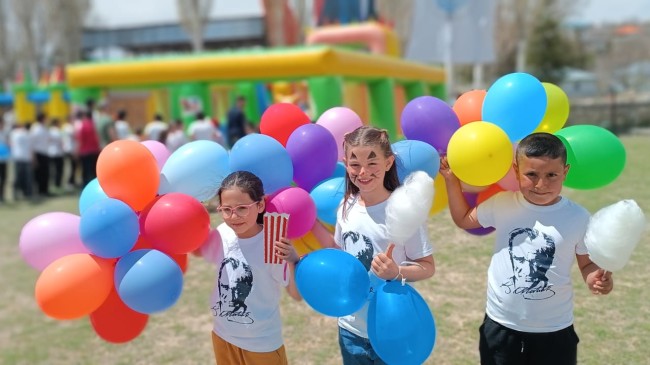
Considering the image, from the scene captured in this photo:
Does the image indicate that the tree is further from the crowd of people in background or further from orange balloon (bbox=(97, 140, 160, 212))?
orange balloon (bbox=(97, 140, 160, 212))

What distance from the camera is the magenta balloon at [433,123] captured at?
2.55 metres

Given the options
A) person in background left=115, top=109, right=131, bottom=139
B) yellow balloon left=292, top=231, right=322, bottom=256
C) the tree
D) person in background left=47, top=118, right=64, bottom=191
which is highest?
the tree

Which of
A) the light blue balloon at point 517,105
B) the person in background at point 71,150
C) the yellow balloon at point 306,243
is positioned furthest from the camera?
the person in background at point 71,150

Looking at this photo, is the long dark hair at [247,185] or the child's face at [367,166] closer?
the child's face at [367,166]

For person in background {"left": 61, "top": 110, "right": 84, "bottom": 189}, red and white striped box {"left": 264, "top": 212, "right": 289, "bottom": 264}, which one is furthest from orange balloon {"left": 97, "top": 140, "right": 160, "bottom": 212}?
person in background {"left": 61, "top": 110, "right": 84, "bottom": 189}

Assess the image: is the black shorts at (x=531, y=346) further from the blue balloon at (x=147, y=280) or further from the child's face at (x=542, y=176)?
the blue balloon at (x=147, y=280)

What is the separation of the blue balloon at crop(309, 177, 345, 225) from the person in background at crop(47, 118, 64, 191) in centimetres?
978

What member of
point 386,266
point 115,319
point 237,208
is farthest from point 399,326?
point 115,319

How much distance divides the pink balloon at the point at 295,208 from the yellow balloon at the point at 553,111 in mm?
1083

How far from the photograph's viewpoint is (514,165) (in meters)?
2.28

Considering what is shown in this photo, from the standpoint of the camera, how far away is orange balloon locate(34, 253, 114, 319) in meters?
2.29

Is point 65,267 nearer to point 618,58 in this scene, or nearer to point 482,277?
point 482,277

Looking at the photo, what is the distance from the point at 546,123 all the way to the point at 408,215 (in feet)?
3.34
